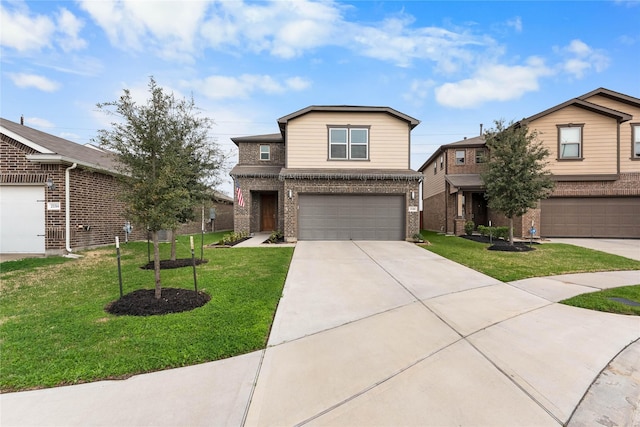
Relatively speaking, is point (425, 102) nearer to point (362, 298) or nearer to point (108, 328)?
point (362, 298)

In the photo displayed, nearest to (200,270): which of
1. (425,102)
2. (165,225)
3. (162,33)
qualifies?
(165,225)

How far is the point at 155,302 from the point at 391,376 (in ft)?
13.6

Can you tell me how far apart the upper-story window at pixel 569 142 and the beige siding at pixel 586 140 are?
0.20 m

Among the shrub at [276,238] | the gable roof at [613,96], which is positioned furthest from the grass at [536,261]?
the gable roof at [613,96]

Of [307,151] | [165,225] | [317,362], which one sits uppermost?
[307,151]

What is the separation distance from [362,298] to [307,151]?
1045 centimetres

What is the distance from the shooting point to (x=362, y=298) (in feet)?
17.8

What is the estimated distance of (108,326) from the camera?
158 inches

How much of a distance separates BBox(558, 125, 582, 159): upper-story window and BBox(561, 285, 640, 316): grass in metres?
12.2

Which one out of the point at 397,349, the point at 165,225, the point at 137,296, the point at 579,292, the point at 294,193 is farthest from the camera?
the point at 294,193

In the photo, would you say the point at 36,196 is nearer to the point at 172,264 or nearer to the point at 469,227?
the point at 172,264

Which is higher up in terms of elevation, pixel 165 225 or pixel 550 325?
pixel 165 225

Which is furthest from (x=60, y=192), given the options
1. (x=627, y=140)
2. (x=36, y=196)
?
(x=627, y=140)

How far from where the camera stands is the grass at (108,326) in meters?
3.01
